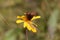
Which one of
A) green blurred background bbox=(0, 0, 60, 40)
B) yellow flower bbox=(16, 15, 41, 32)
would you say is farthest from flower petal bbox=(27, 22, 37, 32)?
green blurred background bbox=(0, 0, 60, 40)

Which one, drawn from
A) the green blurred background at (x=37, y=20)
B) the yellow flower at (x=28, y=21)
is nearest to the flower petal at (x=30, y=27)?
the yellow flower at (x=28, y=21)

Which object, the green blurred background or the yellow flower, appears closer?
the yellow flower

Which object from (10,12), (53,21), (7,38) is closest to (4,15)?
(10,12)

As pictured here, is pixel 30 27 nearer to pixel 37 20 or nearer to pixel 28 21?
pixel 28 21

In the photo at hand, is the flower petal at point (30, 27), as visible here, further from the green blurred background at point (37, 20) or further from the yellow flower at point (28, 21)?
the green blurred background at point (37, 20)

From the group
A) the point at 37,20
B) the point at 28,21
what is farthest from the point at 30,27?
the point at 37,20

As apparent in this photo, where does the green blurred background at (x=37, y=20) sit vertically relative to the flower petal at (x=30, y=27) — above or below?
above

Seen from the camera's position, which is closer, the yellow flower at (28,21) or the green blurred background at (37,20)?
the yellow flower at (28,21)

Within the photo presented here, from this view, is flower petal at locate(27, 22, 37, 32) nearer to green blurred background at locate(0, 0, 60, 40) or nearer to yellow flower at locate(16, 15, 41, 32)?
yellow flower at locate(16, 15, 41, 32)
